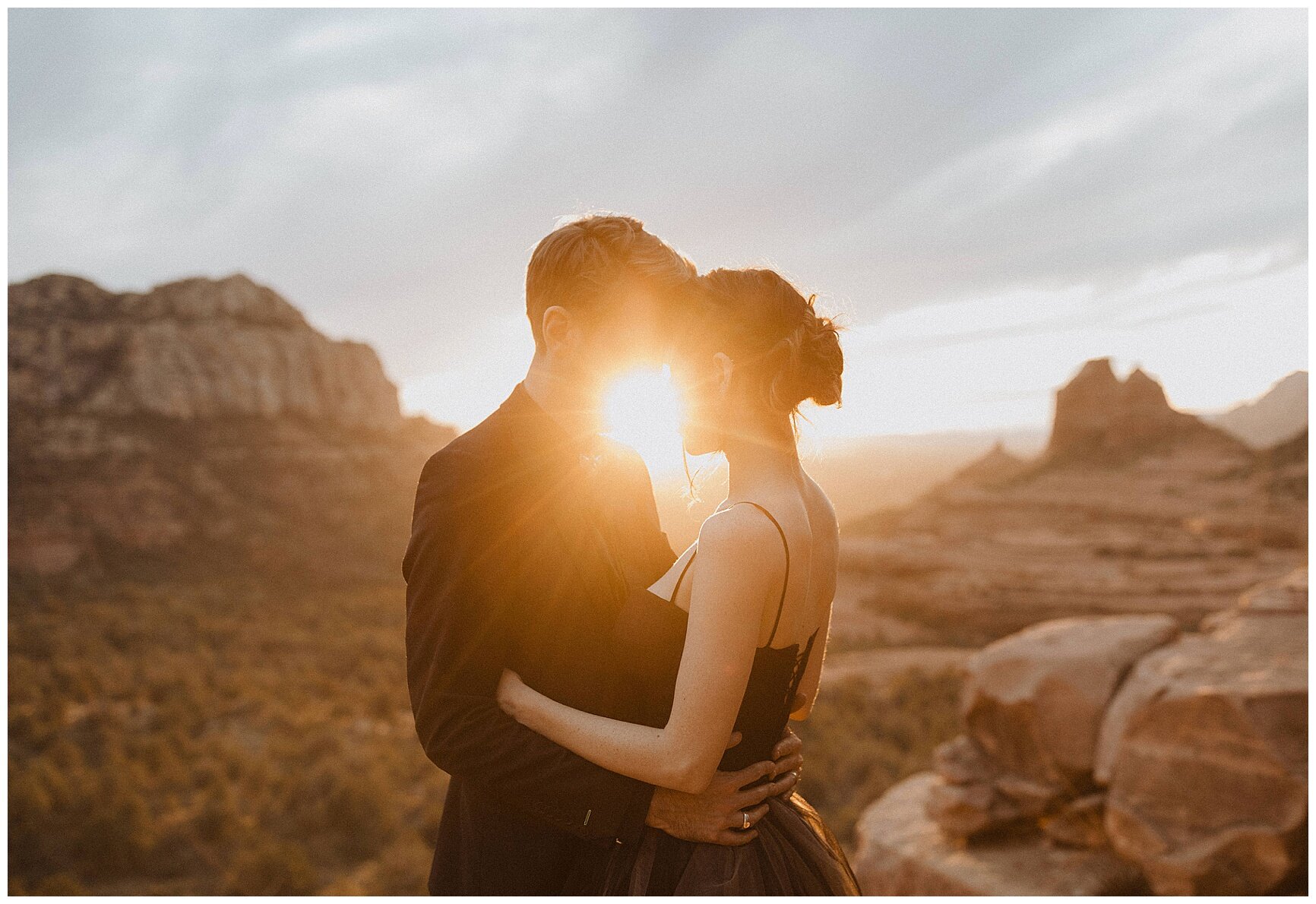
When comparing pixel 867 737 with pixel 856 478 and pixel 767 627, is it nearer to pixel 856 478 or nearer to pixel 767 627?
pixel 767 627

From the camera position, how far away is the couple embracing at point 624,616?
5.70 feet

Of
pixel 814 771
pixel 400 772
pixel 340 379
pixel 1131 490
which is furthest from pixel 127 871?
pixel 1131 490

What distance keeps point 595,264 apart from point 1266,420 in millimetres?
52794

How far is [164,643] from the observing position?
21.4 metres

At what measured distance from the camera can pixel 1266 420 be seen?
42406 mm

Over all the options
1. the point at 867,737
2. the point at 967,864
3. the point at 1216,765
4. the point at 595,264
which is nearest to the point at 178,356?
the point at 867,737

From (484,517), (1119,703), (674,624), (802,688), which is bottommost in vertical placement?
(1119,703)

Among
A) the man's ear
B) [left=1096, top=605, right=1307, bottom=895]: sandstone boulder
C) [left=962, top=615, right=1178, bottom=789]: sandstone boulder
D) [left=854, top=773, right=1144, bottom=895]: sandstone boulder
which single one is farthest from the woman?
[left=962, top=615, right=1178, bottom=789]: sandstone boulder

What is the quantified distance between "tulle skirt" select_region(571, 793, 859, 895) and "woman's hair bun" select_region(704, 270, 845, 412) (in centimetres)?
110

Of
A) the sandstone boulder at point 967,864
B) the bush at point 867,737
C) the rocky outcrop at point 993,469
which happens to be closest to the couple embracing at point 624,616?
the sandstone boulder at point 967,864

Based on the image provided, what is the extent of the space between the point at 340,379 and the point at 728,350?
149ft

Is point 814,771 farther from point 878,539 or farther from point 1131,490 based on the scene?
point 1131,490

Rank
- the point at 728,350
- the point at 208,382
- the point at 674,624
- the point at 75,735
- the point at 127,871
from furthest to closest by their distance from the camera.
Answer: the point at 208,382 < the point at 75,735 < the point at 127,871 < the point at 728,350 < the point at 674,624

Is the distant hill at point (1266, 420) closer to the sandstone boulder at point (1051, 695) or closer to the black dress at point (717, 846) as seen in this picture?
the sandstone boulder at point (1051, 695)
